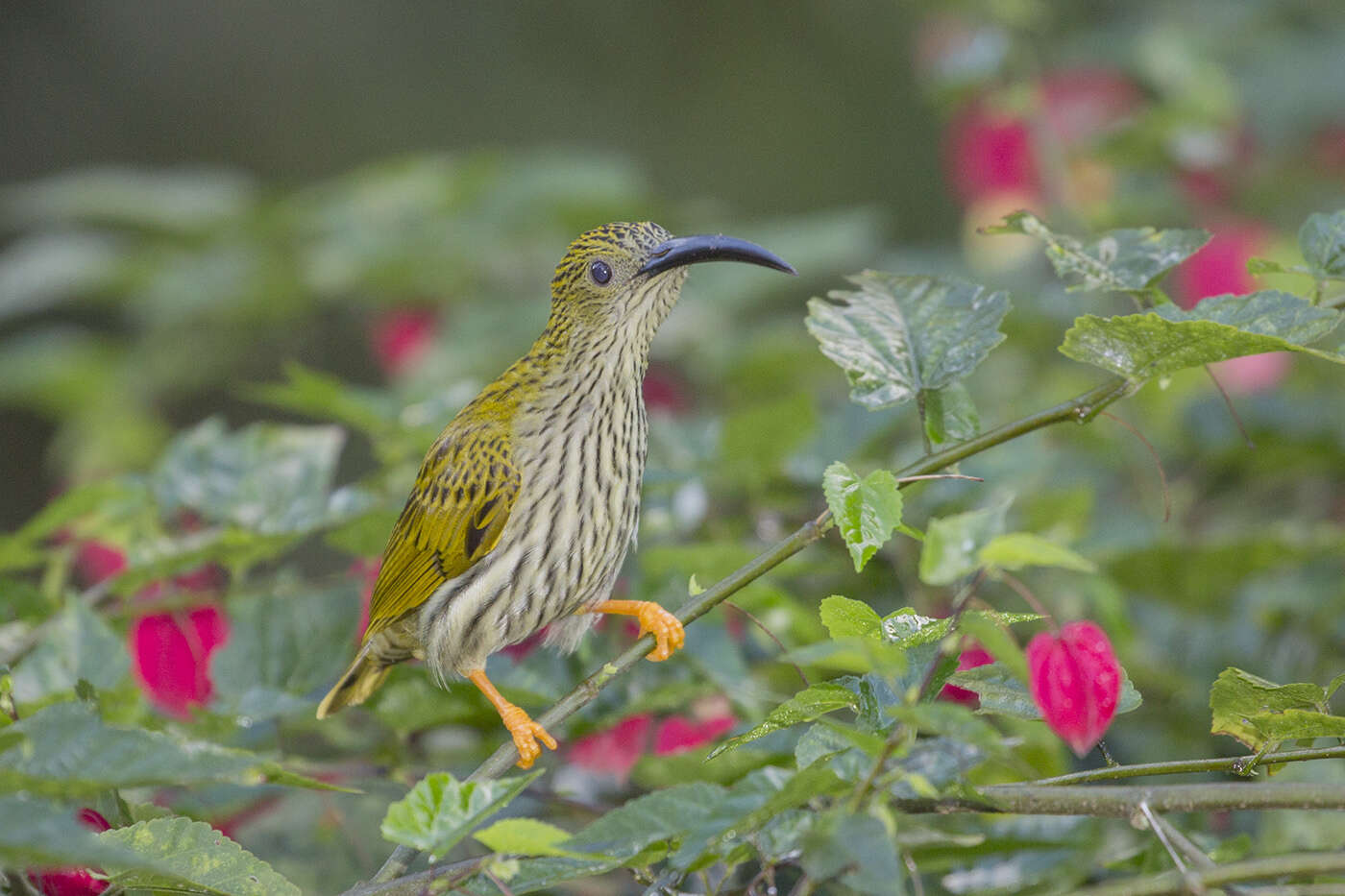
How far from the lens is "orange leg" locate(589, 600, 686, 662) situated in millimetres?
1519

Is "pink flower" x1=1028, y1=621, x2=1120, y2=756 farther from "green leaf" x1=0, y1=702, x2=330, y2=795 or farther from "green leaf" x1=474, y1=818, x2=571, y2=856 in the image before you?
"green leaf" x1=0, y1=702, x2=330, y2=795

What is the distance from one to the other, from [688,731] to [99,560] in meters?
1.52

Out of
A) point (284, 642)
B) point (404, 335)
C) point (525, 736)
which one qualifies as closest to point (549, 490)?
point (525, 736)

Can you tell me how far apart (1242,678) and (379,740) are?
1359 millimetres

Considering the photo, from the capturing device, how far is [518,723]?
1618 millimetres

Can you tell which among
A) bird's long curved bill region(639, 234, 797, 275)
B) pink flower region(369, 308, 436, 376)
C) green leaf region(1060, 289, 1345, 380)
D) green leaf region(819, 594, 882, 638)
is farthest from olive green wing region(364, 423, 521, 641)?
pink flower region(369, 308, 436, 376)

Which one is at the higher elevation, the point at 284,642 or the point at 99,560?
the point at 99,560

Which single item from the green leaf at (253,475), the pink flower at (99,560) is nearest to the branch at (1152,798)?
the green leaf at (253,475)

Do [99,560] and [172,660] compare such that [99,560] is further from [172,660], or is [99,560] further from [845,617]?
[845,617]

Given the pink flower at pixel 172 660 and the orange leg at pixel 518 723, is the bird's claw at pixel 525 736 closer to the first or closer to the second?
the orange leg at pixel 518 723

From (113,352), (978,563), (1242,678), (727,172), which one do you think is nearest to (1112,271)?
(1242,678)

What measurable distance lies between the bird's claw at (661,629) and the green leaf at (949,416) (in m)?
0.37

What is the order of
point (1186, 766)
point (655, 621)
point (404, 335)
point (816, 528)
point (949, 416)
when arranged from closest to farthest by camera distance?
1. point (1186, 766)
2. point (816, 528)
3. point (949, 416)
4. point (655, 621)
5. point (404, 335)

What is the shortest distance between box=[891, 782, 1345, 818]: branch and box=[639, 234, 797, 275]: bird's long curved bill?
62 centimetres
